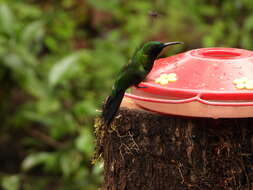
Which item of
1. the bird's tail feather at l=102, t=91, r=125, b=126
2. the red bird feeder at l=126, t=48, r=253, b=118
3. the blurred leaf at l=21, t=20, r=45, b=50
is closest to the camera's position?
the red bird feeder at l=126, t=48, r=253, b=118

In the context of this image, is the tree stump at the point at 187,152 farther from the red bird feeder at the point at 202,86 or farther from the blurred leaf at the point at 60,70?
the blurred leaf at the point at 60,70

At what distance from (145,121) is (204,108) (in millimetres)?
305

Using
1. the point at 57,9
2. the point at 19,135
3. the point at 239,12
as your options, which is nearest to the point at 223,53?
the point at 239,12

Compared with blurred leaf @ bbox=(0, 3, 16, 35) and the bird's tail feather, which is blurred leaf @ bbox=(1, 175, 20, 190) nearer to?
blurred leaf @ bbox=(0, 3, 16, 35)

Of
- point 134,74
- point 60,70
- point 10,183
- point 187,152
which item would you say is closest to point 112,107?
Result: point 134,74

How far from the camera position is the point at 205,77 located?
6.58 ft

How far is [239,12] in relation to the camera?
18.4 ft

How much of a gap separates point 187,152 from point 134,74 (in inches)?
15.4

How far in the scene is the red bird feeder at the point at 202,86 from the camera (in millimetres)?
1858

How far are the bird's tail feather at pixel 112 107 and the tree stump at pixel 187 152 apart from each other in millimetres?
132

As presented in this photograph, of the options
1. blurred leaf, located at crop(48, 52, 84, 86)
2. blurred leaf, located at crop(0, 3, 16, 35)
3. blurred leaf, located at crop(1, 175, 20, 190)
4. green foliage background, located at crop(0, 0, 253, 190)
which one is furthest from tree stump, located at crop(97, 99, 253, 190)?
blurred leaf, located at crop(0, 3, 16, 35)

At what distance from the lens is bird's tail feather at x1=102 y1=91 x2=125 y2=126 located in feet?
6.48

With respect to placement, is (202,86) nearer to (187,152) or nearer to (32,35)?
(187,152)

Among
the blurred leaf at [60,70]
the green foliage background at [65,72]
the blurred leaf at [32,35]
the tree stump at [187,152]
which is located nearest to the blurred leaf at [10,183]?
the green foliage background at [65,72]
